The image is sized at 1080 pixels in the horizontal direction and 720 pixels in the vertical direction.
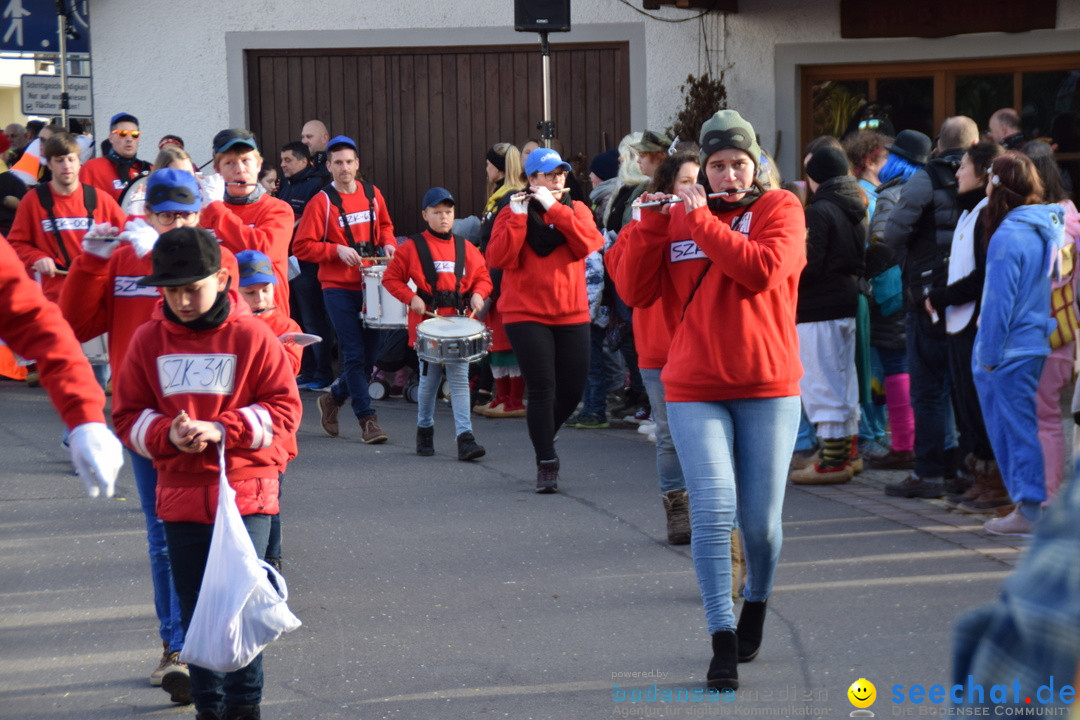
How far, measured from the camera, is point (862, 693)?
4547mm

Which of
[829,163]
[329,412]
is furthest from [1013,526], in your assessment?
[329,412]

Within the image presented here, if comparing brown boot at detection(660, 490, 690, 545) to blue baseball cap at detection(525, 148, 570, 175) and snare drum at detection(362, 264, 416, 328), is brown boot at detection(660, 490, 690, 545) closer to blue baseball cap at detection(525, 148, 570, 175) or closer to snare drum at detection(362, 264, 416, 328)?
blue baseball cap at detection(525, 148, 570, 175)

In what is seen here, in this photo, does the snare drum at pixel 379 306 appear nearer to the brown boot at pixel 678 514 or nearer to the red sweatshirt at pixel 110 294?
the brown boot at pixel 678 514

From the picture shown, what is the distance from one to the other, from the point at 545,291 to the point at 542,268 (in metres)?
0.14

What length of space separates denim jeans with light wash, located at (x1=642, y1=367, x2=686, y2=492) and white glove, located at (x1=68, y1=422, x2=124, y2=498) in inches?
133

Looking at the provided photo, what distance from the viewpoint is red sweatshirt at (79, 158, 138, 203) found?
11.2 metres

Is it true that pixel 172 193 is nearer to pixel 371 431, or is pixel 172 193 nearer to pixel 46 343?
pixel 46 343

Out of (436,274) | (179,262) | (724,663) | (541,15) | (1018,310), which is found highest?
(541,15)

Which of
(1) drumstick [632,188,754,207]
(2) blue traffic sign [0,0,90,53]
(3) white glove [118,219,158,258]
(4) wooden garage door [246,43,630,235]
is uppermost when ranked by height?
(2) blue traffic sign [0,0,90,53]

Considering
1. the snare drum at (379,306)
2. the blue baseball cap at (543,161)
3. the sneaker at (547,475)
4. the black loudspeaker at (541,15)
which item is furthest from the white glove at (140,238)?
the black loudspeaker at (541,15)

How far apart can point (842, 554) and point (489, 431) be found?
420 cm

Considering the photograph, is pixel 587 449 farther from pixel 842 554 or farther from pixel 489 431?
pixel 842 554

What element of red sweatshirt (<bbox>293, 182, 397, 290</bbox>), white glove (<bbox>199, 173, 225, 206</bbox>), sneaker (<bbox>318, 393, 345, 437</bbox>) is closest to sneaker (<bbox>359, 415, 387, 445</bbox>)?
sneaker (<bbox>318, 393, 345, 437</bbox>)

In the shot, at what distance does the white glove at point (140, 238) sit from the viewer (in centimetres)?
495
